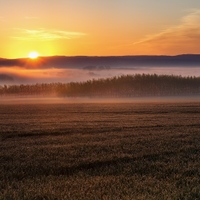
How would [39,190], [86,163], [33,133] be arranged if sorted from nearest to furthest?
1. [39,190]
2. [86,163]
3. [33,133]

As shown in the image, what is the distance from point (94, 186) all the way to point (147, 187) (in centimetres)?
194

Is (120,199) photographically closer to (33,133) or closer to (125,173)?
(125,173)

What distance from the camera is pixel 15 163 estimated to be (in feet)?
55.2

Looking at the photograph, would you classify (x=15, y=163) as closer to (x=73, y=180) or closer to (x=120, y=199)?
(x=73, y=180)

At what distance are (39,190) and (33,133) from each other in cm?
1786

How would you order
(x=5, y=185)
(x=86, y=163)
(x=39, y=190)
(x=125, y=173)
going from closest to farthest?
(x=39, y=190)
(x=5, y=185)
(x=125, y=173)
(x=86, y=163)

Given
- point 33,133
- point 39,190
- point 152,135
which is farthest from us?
point 33,133

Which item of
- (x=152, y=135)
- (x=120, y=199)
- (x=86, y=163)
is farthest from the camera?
(x=152, y=135)

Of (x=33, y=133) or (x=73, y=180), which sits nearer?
(x=73, y=180)

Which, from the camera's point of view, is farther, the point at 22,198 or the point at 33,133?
the point at 33,133

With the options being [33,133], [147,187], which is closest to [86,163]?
[147,187]

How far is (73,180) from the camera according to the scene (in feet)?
43.8

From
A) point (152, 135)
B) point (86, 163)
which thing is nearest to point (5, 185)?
point (86, 163)

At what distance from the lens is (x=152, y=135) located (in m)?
26.2
